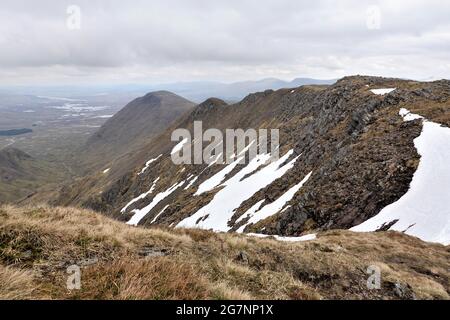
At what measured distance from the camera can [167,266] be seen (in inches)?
302

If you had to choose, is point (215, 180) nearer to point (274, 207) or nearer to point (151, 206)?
point (151, 206)

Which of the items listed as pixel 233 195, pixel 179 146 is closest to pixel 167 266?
pixel 233 195

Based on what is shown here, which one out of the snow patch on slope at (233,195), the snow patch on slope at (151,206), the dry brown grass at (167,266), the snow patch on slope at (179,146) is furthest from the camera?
the snow patch on slope at (179,146)

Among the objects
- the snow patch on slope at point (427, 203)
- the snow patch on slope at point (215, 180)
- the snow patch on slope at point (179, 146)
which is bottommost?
the snow patch on slope at point (179, 146)

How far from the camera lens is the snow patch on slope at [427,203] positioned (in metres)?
20.0

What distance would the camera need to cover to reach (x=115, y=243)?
30.6 ft

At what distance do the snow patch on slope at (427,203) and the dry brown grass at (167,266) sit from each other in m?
6.94

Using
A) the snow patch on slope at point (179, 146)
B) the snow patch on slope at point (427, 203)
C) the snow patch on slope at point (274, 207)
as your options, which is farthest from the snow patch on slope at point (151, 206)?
the snow patch on slope at point (427, 203)

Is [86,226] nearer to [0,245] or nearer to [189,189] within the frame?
[0,245]

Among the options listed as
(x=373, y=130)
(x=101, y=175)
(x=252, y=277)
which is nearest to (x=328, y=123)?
(x=373, y=130)

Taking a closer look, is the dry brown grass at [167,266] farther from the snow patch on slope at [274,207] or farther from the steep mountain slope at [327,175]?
the snow patch on slope at [274,207]

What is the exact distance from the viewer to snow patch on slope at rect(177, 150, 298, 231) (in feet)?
137

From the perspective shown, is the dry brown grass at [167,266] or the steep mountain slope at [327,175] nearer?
the dry brown grass at [167,266]
